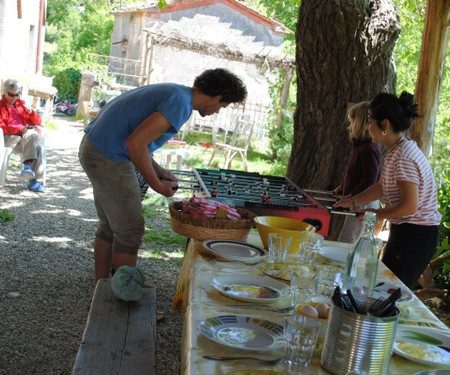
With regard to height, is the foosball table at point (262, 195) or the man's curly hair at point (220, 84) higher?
the man's curly hair at point (220, 84)

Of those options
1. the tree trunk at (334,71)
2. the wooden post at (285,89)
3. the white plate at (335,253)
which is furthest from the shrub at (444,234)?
the wooden post at (285,89)

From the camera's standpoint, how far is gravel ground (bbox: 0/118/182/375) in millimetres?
3656

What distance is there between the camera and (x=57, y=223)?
22.3ft

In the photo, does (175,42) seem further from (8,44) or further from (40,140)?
(40,140)

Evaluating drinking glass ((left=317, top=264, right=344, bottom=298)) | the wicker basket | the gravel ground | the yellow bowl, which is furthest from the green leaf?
the gravel ground

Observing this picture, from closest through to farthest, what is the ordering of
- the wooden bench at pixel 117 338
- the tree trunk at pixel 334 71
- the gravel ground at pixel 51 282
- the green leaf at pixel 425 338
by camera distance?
the green leaf at pixel 425 338
the wooden bench at pixel 117 338
the gravel ground at pixel 51 282
the tree trunk at pixel 334 71

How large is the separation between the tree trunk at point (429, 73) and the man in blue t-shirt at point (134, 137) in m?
2.55

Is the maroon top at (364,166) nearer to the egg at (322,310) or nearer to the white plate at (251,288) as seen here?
the white plate at (251,288)

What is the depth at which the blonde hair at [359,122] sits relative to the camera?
410cm

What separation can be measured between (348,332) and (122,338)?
131 centimetres

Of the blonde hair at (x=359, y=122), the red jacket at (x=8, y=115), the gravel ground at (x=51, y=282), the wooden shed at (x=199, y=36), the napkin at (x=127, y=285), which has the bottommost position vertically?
the gravel ground at (x=51, y=282)

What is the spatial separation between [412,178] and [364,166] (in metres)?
1.14

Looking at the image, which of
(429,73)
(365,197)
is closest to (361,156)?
(365,197)

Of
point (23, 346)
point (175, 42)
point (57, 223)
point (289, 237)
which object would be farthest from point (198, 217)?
point (175, 42)
